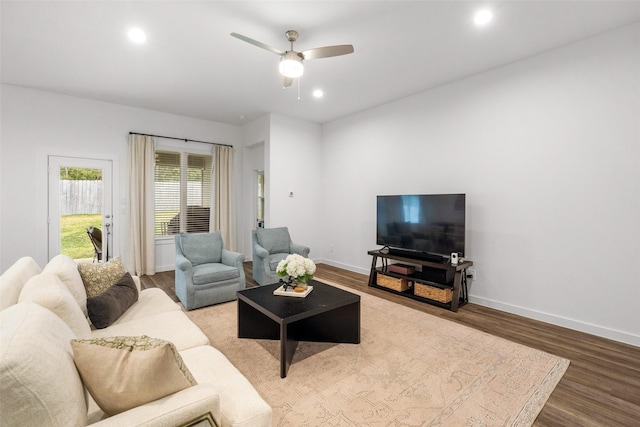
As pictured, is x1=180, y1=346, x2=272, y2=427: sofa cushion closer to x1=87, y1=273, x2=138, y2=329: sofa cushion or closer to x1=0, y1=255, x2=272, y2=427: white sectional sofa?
x1=0, y1=255, x2=272, y2=427: white sectional sofa

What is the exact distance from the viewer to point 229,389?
4.66ft

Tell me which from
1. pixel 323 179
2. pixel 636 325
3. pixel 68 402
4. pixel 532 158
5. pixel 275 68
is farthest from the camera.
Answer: pixel 323 179

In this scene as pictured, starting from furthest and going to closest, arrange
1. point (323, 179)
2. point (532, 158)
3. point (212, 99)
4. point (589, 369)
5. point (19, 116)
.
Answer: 1. point (323, 179)
2. point (212, 99)
3. point (19, 116)
4. point (532, 158)
5. point (589, 369)

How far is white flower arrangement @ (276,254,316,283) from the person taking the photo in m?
2.83

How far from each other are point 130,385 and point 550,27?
172 inches

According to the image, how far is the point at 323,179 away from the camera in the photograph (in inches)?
258

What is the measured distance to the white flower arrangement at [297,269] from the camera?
283 centimetres

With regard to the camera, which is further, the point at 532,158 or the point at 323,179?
the point at 323,179

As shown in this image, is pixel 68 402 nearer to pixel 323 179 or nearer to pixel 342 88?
pixel 342 88

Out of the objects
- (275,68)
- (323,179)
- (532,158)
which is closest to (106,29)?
(275,68)

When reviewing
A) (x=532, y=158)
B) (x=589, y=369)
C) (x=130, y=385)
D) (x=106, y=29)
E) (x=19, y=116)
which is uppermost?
(x=106, y=29)

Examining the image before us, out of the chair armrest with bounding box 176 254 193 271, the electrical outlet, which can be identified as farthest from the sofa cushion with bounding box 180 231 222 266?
the electrical outlet

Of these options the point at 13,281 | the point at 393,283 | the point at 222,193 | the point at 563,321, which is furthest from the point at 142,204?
the point at 563,321

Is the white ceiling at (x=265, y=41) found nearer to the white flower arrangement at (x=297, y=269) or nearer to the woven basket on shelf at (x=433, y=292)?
the white flower arrangement at (x=297, y=269)
